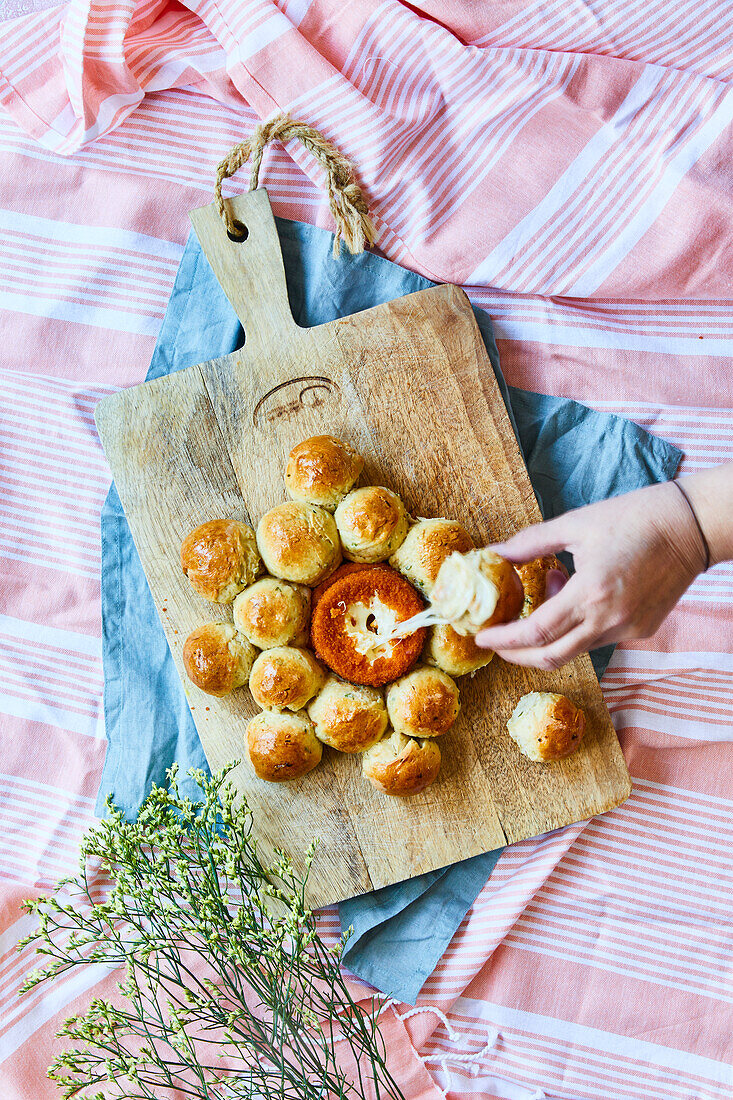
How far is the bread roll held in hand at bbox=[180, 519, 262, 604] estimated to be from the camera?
8.21 ft

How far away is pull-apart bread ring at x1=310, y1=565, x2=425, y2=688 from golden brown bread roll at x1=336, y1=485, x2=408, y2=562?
8 centimetres

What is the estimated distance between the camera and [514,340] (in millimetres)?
2830

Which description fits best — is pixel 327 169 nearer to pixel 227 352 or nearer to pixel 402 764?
pixel 227 352

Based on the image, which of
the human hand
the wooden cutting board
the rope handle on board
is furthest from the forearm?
the rope handle on board

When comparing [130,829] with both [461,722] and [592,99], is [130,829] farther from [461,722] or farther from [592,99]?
[592,99]

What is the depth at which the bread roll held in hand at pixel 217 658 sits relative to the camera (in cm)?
251

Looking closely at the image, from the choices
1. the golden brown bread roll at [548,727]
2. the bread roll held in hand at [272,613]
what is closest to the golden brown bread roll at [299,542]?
the bread roll held in hand at [272,613]

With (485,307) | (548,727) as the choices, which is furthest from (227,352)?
(548,727)

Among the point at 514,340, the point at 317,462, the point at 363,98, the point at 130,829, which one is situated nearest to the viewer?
the point at 130,829

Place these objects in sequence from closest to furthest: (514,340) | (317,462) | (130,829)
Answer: (130,829) → (317,462) → (514,340)

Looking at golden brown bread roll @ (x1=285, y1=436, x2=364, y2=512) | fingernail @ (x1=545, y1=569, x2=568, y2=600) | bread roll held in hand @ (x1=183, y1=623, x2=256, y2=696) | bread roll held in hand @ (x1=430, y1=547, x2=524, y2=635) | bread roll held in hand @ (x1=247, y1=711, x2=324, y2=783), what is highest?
golden brown bread roll @ (x1=285, y1=436, x2=364, y2=512)

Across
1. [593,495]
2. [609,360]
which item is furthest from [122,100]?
[593,495]

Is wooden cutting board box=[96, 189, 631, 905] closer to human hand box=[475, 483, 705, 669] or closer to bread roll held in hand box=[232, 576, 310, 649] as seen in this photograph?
bread roll held in hand box=[232, 576, 310, 649]

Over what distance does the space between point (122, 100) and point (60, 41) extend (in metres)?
0.29
